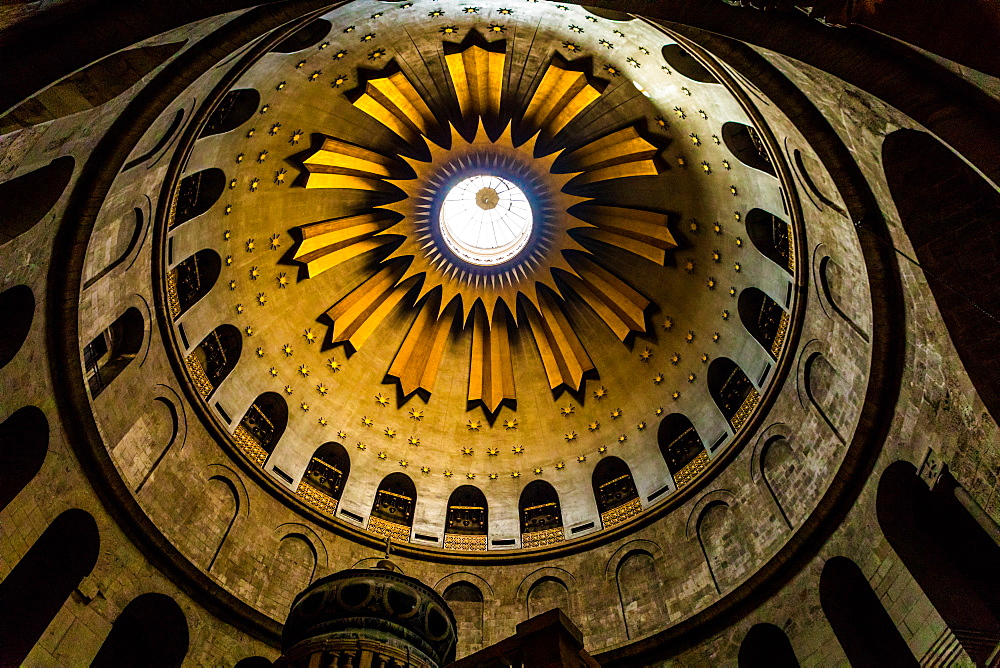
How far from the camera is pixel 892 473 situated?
11.7 metres

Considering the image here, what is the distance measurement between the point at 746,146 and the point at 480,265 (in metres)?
8.91

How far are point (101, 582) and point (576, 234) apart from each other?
14397 mm

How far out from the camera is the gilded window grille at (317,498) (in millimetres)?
17172

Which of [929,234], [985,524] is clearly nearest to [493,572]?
[985,524]

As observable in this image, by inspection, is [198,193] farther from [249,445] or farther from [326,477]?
[326,477]

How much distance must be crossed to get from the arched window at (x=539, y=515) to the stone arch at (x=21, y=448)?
35.7 feet

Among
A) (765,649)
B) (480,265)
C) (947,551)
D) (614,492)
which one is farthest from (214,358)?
(947,551)

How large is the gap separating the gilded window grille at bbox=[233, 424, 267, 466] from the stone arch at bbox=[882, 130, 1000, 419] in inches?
551

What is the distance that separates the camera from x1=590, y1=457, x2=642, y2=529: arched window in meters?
17.6

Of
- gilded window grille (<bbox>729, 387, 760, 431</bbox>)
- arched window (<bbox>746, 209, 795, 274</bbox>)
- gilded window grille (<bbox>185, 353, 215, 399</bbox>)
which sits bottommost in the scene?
gilded window grille (<bbox>729, 387, 760, 431</bbox>)

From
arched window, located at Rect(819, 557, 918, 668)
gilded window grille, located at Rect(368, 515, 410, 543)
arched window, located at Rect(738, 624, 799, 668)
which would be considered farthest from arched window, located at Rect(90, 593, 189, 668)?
arched window, located at Rect(819, 557, 918, 668)

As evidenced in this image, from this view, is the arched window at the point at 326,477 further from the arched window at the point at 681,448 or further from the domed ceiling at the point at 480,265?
the arched window at the point at 681,448

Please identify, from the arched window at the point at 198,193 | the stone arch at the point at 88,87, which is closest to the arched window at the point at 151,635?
the arched window at the point at 198,193

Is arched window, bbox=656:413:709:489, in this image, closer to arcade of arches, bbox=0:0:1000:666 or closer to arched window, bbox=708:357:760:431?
arcade of arches, bbox=0:0:1000:666
